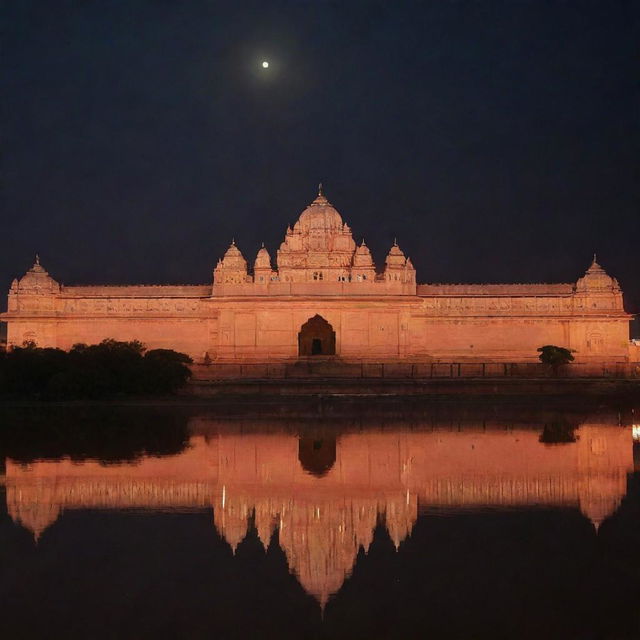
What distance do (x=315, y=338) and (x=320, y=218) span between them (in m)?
5.81

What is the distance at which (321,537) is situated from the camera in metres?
12.2

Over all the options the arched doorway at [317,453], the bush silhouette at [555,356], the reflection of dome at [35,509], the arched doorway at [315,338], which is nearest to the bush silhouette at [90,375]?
the arched doorway at [317,453]

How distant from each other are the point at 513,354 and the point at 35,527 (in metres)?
36.4

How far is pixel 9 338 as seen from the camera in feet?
159

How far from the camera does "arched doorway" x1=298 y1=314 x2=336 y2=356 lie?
160 feet

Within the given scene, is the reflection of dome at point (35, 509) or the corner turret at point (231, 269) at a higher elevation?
the corner turret at point (231, 269)

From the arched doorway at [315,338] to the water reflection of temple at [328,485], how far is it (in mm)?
26270

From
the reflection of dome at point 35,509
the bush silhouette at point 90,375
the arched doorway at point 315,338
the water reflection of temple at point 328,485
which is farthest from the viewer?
the arched doorway at point 315,338

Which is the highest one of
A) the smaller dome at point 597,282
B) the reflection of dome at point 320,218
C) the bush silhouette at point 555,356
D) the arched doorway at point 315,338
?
the reflection of dome at point 320,218

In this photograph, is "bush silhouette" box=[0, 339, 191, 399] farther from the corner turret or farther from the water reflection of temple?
the corner turret

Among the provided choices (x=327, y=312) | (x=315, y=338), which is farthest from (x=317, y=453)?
(x=315, y=338)

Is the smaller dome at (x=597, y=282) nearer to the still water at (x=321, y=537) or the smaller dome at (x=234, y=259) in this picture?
the smaller dome at (x=234, y=259)

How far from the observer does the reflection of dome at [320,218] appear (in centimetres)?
4872

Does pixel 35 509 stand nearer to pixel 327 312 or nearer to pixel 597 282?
pixel 327 312
